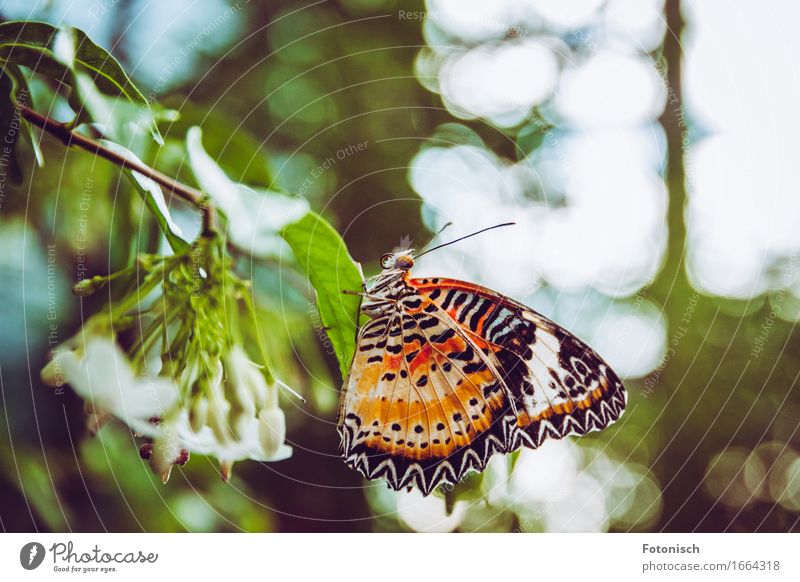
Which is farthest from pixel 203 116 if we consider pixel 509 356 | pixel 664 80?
pixel 664 80

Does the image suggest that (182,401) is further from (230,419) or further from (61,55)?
(61,55)

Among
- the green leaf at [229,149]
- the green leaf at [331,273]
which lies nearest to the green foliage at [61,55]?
the green leaf at [229,149]

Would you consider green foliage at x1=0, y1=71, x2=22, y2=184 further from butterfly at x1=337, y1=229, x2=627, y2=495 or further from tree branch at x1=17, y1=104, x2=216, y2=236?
butterfly at x1=337, y1=229, x2=627, y2=495

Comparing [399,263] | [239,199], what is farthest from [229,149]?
[399,263]

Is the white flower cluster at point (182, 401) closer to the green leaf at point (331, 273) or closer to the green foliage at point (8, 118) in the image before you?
the green leaf at point (331, 273)

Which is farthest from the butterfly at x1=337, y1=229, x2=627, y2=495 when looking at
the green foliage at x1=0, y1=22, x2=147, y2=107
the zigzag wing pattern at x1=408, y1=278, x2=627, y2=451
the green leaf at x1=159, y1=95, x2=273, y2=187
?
the green foliage at x1=0, y1=22, x2=147, y2=107

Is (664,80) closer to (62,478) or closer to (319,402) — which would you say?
(319,402)
